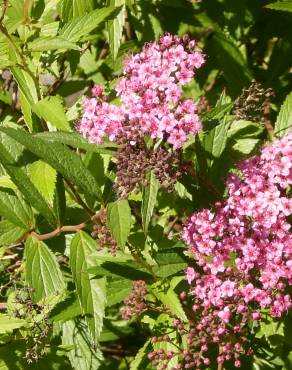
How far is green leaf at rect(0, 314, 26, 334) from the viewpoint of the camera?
2549 millimetres

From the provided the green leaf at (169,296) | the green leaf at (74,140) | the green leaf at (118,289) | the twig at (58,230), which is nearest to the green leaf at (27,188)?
the twig at (58,230)

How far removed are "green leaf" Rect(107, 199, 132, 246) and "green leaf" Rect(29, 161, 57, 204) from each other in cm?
23

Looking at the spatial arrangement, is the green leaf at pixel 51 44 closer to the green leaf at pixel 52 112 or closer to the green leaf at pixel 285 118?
the green leaf at pixel 52 112

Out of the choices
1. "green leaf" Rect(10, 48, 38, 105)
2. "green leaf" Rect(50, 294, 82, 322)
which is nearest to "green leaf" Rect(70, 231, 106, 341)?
"green leaf" Rect(50, 294, 82, 322)

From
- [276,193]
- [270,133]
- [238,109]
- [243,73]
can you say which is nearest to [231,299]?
[276,193]

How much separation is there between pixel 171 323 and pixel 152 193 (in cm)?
63

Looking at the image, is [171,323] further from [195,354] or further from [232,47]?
[232,47]

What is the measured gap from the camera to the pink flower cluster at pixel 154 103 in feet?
7.74

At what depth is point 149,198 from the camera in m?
2.30

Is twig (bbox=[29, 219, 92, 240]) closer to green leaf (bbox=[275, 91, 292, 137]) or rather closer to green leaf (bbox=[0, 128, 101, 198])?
green leaf (bbox=[0, 128, 101, 198])

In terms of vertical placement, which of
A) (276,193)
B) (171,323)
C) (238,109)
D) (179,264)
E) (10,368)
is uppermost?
(238,109)

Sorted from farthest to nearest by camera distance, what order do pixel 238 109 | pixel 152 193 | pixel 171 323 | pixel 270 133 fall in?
pixel 270 133
pixel 171 323
pixel 238 109
pixel 152 193

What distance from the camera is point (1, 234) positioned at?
2693 millimetres

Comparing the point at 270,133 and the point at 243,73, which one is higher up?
the point at 243,73
